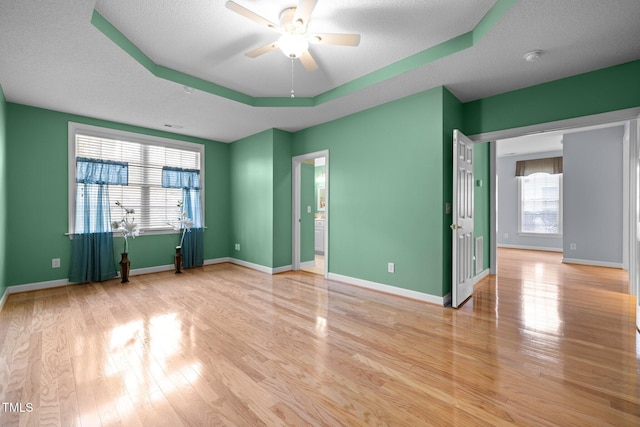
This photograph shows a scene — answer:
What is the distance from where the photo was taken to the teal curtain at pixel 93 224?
13.8 ft

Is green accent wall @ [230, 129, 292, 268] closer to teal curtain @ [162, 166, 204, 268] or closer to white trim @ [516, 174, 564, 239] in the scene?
teal curtain @ [162, 166, 204, 268]

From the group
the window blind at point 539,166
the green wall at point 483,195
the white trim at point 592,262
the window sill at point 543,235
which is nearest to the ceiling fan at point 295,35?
the green wall at point 483,195

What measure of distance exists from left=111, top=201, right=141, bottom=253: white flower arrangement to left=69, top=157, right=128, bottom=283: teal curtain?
0.15 metres

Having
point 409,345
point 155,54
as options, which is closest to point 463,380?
point 409,345

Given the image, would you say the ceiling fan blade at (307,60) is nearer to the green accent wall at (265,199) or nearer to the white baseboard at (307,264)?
the green accent wall at (265,199)

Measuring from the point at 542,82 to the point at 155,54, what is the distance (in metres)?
4.15

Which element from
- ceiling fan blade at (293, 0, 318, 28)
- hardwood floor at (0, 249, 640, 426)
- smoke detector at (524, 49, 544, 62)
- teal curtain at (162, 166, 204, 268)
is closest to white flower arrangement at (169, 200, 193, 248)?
teal curtain at (162, 166, 204, 268)

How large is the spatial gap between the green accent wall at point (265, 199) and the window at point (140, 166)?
2.94 feet

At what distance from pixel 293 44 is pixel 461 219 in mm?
2598

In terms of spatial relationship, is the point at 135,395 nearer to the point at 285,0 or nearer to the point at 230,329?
the point at 230,329

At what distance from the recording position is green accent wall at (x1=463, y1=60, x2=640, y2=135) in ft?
9.05

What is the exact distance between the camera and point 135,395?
173 cm

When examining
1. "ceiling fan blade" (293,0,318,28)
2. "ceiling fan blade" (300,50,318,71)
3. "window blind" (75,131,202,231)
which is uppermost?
"ceiling fan blade" (293,0,318,28)

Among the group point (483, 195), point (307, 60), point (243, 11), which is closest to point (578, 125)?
point (483, 195)
